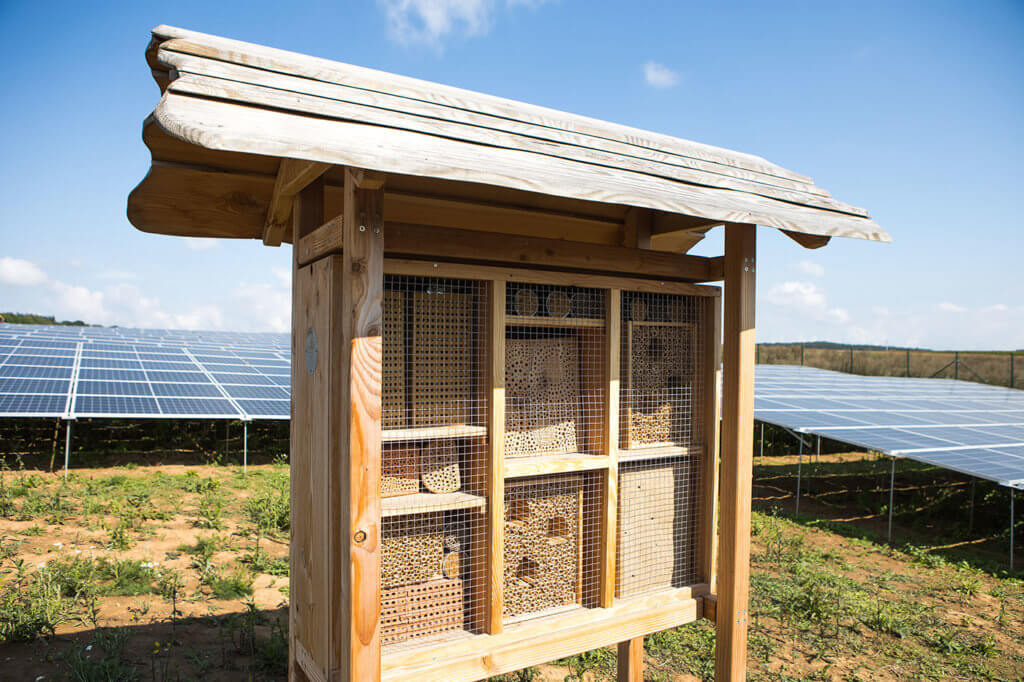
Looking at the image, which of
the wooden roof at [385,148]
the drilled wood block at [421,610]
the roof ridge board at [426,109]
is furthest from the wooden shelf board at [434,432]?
the roof ridge board at [426,109]

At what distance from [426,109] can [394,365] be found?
87cm

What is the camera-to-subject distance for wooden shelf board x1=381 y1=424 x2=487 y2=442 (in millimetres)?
2209

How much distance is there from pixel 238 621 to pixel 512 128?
419cm

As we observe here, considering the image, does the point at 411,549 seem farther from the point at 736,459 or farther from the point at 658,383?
the point at 736,459

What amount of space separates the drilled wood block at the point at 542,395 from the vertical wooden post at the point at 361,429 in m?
0.76

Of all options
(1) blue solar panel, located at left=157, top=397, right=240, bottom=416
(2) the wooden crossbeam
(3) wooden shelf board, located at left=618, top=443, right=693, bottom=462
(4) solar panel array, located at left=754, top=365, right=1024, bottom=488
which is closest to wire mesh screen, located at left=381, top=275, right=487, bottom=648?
(2) the wooden crossbeam

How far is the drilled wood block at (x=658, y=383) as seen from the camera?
285 centimetres

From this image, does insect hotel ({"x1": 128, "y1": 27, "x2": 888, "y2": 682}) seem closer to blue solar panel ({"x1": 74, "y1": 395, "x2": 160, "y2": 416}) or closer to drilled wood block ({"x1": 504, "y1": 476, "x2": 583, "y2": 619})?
drilled wood block ({"x1": 504, "y1": 476, "x2": 583, "y2": 619})

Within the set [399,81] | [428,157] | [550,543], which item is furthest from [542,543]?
[399,81]

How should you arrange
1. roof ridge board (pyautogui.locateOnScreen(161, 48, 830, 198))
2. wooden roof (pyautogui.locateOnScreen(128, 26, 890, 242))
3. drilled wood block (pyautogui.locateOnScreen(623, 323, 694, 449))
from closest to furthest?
1. wooden roof (pyautogui.locateOnScreen(128, 26, 890, 242))
2. roof ridge board (pyautogui.locateOnScreen(161, 48, 830, 198))
3. drilled wood block (pyautogui.locateOnScreen(623, 323, 694, 449))

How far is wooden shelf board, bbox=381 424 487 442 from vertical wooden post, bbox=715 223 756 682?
1.13 meters

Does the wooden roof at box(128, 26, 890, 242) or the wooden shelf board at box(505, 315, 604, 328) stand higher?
the wooden roof at box(128, 26, 890, 242)

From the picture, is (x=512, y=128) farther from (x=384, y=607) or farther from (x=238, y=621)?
(x=238, y=621)

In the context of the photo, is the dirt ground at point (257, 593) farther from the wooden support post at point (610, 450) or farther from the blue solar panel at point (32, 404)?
the wooden support post at point (610, 450)
